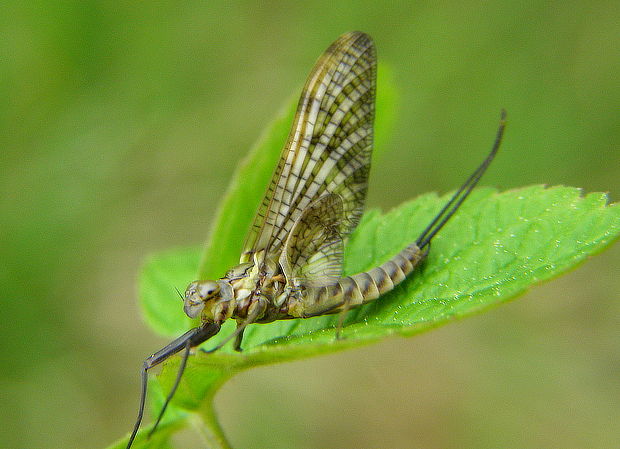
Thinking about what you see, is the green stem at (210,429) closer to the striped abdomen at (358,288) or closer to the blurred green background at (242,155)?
the striped abdomen at (358,288)

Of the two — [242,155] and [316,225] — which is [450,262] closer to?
[316,225]

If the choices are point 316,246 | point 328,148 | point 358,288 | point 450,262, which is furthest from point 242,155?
point 450,262

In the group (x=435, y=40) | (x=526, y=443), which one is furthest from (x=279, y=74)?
(x=526, y=443)

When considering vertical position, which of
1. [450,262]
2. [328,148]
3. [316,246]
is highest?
[328,148]

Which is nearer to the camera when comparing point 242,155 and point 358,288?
point 358,288

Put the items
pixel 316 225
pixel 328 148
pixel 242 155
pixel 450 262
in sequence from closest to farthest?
pixel 450 262 < pixel 316 225 < pixel 328 148 < pixel 242 155

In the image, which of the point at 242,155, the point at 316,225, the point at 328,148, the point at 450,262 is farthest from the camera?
the point at 242,155

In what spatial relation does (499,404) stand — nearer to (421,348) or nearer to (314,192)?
(421,348)
